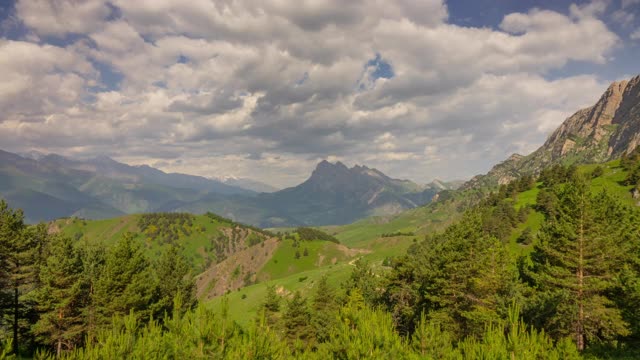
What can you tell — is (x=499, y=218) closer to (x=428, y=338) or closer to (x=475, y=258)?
(x=475, y=258)

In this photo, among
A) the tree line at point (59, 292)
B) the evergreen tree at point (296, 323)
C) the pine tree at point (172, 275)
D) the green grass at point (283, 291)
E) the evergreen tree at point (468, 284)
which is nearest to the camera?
the evergreen tree at point (468, 284)

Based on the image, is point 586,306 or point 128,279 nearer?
point 586,306

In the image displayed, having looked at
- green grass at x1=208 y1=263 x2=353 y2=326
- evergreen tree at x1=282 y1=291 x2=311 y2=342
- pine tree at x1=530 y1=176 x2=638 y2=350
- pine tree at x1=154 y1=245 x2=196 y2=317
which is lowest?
green grass at x1=208 y1=263 x2=353 y2=326

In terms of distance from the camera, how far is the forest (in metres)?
21.1

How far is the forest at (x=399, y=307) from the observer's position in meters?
21.1

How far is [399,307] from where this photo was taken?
63219mm

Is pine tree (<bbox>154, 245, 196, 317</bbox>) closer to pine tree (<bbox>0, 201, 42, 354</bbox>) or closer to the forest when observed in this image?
the forest

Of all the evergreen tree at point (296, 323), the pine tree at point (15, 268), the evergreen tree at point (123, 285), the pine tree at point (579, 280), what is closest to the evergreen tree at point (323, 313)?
the evergreen tree at point (296, 323)

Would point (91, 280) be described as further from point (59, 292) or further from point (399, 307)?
point (399, 307)

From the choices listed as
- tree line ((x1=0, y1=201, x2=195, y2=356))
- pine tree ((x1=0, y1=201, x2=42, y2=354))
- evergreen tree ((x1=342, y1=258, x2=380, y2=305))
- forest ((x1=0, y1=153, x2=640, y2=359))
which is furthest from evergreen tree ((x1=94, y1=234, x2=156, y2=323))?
evergreen tree ((x1=342, y1=258, x2=380, y2=305))

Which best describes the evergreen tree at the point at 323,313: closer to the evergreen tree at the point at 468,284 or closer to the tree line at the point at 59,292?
the evergreen tree at the point at 468,284

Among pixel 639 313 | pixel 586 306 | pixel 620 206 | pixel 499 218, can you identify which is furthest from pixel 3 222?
pixel 499 218

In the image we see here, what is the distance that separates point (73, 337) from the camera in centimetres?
4978

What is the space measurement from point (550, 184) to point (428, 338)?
602 feet
